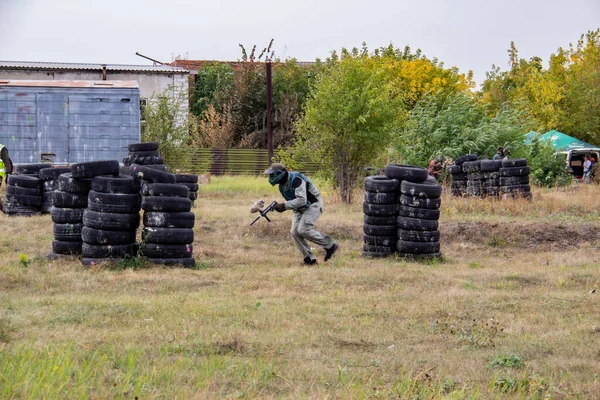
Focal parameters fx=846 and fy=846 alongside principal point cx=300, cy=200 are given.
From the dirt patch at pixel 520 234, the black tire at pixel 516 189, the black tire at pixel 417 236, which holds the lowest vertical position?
the dirt patch at pixel 520 234

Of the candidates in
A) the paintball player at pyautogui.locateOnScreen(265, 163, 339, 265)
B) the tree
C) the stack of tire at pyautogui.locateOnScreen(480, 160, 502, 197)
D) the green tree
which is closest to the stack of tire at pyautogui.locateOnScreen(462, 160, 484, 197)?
the stack of tire at pyautogui.locateOnScreen(480, 160, 502, 197)

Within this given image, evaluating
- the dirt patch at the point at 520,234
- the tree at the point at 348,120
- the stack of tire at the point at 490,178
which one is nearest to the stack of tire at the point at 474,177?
the stack of tire at the point at 490,178

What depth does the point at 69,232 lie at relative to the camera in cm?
1327

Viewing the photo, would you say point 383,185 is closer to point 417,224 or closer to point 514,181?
point 417,224

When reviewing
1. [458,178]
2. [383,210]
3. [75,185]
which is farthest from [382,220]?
[458,178]

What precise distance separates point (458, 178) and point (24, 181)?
12653mm

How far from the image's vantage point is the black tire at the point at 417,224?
14398 millimetres

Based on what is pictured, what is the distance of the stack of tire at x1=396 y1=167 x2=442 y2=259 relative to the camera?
14.3 meters

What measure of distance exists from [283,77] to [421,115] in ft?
71.3

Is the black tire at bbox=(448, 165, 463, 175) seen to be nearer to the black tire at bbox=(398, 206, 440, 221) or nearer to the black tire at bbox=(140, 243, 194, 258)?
the black tire at bbox=(398, 206, 440, 221)

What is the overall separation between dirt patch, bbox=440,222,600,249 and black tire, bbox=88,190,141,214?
7271mm

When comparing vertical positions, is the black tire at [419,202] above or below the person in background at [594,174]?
above

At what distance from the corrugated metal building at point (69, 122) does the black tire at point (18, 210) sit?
249 inches

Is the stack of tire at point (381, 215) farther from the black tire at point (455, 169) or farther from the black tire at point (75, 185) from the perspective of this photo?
the black tire at point (455, 169)
